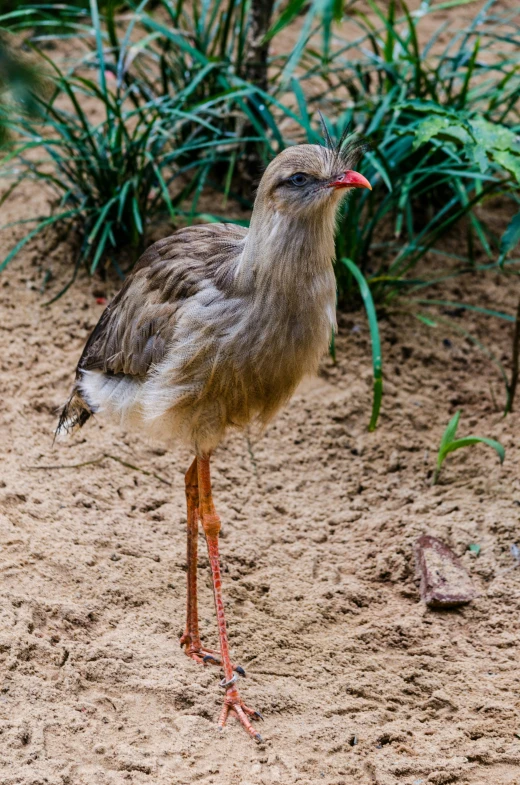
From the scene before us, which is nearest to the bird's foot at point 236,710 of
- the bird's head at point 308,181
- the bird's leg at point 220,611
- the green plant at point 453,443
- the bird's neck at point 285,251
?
the bird's leg at point 220,611

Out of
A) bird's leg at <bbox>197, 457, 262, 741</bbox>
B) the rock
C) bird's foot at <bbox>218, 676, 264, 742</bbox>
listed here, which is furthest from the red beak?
bird's foot at <bbox>218, 676, 264, 742</bbox>

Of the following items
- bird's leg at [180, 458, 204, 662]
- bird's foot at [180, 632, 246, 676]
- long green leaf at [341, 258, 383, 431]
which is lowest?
bird's foot at [180, 632, 246, 676]

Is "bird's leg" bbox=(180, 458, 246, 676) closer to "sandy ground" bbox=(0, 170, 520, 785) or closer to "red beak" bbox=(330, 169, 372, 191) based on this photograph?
"sandy ground" bbox=(0, 170, 520, 785)

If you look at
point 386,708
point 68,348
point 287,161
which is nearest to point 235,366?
point 287,161

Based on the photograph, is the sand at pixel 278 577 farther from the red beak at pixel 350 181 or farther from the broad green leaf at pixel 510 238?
the red beak at pixel 350 181

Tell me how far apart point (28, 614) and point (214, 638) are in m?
0.73

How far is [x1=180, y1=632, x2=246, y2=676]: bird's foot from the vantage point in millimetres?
3176

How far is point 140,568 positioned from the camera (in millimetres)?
3455

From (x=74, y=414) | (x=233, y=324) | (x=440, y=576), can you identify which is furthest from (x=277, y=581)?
(x=233, y=324)

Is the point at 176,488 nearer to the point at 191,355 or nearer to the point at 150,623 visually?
the point at 150,623

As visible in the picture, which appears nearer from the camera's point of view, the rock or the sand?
the sand

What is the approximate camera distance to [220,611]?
10.1 ft

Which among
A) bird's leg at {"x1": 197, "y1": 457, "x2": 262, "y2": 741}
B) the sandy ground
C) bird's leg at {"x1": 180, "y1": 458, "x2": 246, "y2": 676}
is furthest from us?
bird's leg at {"x1": 180, "y1": 458, "x2": 246, "y2": 676}

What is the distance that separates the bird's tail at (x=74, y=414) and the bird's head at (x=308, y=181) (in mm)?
1193
